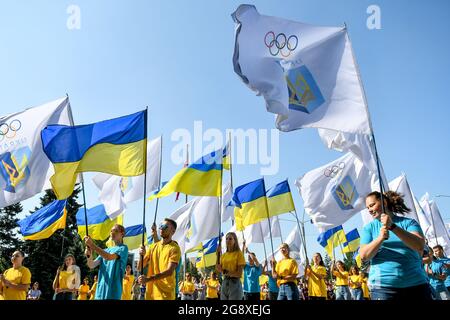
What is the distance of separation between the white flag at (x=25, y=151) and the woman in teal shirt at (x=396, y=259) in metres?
8.59

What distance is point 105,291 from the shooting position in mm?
6926

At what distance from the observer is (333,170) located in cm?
1390

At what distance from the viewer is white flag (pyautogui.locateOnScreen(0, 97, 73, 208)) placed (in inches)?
417

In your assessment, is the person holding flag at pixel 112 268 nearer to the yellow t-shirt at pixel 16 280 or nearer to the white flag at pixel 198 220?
the yellow t-shirt at pixel 16 280

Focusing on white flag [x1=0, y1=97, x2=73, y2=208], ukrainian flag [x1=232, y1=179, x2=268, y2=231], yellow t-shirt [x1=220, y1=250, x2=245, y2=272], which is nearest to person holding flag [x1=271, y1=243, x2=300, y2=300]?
ukrainian flag [x1=232, y1=179, x2=268, y2=231]

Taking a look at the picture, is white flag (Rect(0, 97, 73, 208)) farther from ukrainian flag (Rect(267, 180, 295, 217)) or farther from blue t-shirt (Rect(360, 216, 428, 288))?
blue t-shirt (Rect(360, 216, 428, 288))

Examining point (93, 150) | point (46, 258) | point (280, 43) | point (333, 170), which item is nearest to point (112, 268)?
point (93, 150)

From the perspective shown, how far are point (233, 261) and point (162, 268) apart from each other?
2864 millimetres

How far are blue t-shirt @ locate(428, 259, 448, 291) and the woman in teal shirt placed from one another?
319 inches

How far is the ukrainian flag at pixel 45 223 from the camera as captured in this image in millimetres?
12992

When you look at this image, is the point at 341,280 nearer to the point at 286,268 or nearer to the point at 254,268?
the point at 254,268

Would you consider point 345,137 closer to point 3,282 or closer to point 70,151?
point 70,151

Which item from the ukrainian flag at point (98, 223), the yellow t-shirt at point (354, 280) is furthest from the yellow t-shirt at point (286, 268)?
Result: the yellow t-shirt at point (354, 280)
